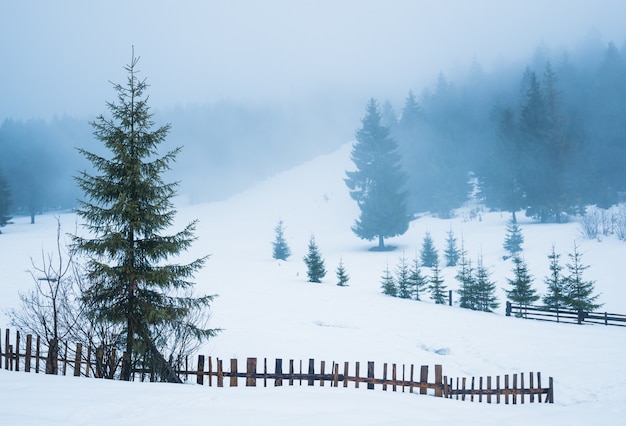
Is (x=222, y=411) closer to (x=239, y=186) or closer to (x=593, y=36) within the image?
(x=239, y=186)

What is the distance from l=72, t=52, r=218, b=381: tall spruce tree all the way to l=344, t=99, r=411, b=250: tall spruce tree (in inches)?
1394

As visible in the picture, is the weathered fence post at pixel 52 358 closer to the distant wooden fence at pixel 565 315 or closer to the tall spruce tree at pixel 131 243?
the tall spruce tree at pixel 131 243

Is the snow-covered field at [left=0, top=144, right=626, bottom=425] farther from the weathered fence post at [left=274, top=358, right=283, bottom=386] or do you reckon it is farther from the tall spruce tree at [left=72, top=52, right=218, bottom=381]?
the tall spruce tree at [left=72, top=52, right=218, bottom=381]

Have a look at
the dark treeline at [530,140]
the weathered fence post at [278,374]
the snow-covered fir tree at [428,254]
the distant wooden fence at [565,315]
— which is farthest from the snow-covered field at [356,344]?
the dark treeline at [530,140]

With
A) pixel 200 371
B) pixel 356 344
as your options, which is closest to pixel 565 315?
pixel 356 344

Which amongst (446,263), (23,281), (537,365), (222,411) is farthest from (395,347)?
(446,263)

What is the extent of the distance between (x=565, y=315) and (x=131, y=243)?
22.4m

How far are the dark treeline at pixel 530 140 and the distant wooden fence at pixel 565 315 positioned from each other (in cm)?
2502

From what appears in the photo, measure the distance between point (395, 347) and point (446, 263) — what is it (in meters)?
23.2

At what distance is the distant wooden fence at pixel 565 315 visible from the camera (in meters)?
18.3

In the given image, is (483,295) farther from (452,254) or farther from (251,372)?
(251,372)

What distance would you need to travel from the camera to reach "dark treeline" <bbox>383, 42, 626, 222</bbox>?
4338 cm

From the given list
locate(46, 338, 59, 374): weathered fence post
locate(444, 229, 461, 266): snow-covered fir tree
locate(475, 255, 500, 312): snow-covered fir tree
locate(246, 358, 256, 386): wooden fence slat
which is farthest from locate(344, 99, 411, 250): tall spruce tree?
locate(46, 338, 59, 374): weathered fence post

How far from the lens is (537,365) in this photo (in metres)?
12.6
